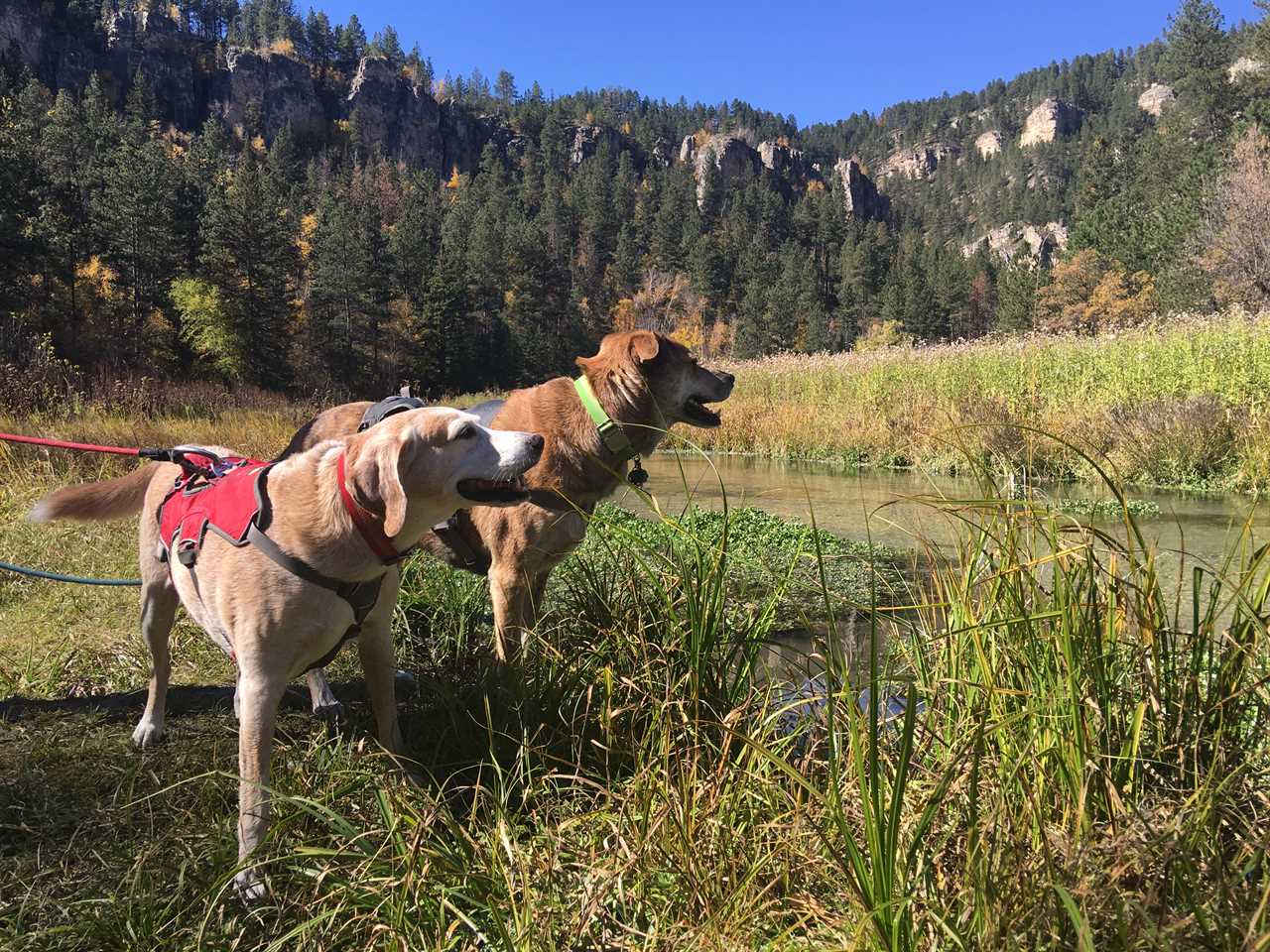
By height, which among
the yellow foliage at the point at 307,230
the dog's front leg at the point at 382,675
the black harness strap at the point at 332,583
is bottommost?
the dog's front leg at the point at 382,675

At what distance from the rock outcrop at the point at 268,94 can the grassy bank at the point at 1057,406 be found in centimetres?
12965

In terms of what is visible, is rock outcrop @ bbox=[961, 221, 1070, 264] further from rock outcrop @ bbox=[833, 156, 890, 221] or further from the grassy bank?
the grassy bank

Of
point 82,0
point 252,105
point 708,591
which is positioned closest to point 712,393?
point 708,591

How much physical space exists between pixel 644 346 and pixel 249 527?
2.09 meters

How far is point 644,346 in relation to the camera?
3.78m

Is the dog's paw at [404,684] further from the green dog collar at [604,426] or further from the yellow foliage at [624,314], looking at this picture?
the yellow foliage at [624,314]

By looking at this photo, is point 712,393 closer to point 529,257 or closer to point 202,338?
point 202,338

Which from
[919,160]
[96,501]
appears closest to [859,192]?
[919,160]

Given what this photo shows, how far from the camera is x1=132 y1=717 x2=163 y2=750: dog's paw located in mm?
2701

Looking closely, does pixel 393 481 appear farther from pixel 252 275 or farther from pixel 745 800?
pixel 252 275

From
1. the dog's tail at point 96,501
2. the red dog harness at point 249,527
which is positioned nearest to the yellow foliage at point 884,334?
the dog's tail at point 96,501

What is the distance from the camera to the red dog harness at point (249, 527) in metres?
2.22

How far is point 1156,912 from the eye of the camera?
4.53ft

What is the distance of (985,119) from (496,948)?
23471 cm
